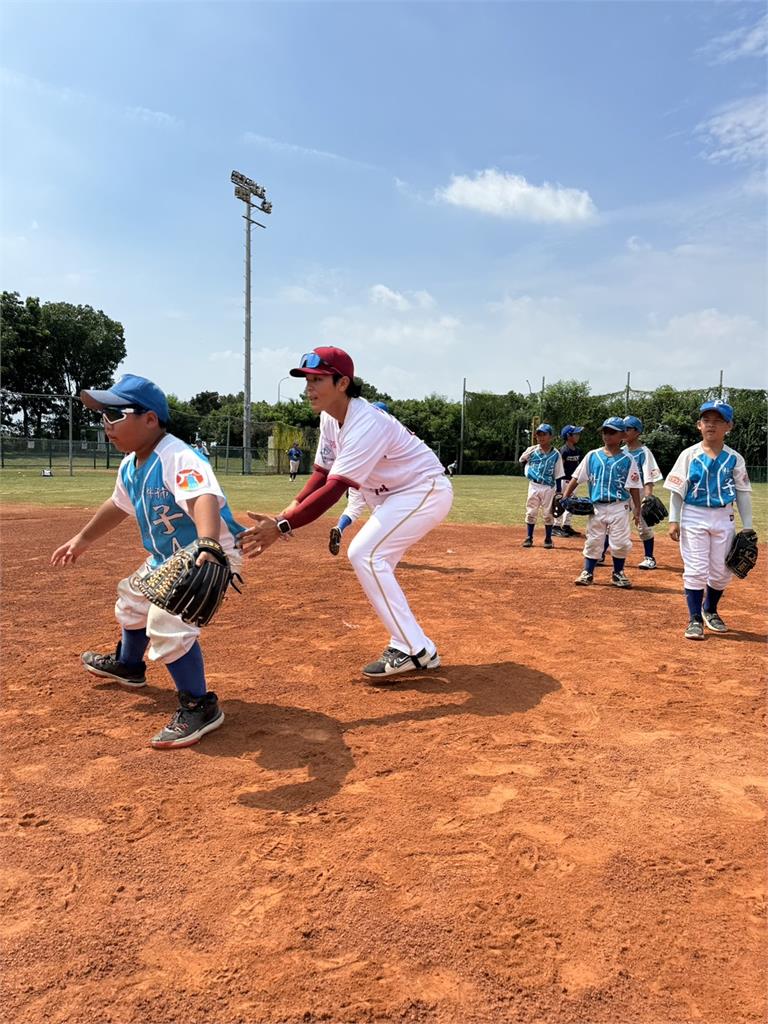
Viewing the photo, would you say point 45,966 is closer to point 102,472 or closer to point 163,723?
point 163,723

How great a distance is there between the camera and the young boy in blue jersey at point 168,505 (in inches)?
122

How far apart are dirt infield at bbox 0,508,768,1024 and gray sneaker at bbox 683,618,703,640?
1.22 feet

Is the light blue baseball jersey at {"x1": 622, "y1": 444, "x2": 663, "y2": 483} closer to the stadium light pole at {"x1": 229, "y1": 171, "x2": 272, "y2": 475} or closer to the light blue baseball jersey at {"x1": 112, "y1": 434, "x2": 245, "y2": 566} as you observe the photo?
the light blue baseball jersey at {"x1": 112, "y1": 434, "x2": 245, "y2": 566}

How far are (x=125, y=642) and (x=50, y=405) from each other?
32.0m

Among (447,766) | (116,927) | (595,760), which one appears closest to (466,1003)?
(116,927)

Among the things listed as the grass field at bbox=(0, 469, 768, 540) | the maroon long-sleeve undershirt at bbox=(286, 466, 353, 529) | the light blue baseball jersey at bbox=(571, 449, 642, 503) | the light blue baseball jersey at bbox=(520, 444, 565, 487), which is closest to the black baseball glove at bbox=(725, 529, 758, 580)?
the light blue baseball jersey at bbox=(571, 449, 642, 503)

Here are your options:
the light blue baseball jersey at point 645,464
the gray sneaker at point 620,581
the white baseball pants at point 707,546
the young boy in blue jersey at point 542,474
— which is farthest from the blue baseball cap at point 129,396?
the young boy in blue jersey at point 542,474

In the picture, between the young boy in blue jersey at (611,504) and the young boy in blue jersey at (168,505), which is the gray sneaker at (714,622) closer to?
the young boy in blue jersey at (611,504)

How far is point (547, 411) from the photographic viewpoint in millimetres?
43000

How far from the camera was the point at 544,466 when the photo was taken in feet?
35.2

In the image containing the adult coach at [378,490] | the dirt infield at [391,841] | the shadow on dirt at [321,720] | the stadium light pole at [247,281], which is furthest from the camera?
the stadium light pole at [247,281]

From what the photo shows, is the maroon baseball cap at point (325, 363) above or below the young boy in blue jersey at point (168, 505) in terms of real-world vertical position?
above

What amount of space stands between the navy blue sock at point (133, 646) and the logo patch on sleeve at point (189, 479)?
3.97ft

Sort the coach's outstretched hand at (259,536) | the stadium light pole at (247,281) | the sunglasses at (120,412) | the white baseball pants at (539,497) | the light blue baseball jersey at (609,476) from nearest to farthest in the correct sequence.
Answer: the sunglasses at (120,412)
the coach's outstretched hand at (259,536)
the light blue baseball jersey at (609,476)
the white baseball pants at (539,497)
the stadium light pole at (247,281)
